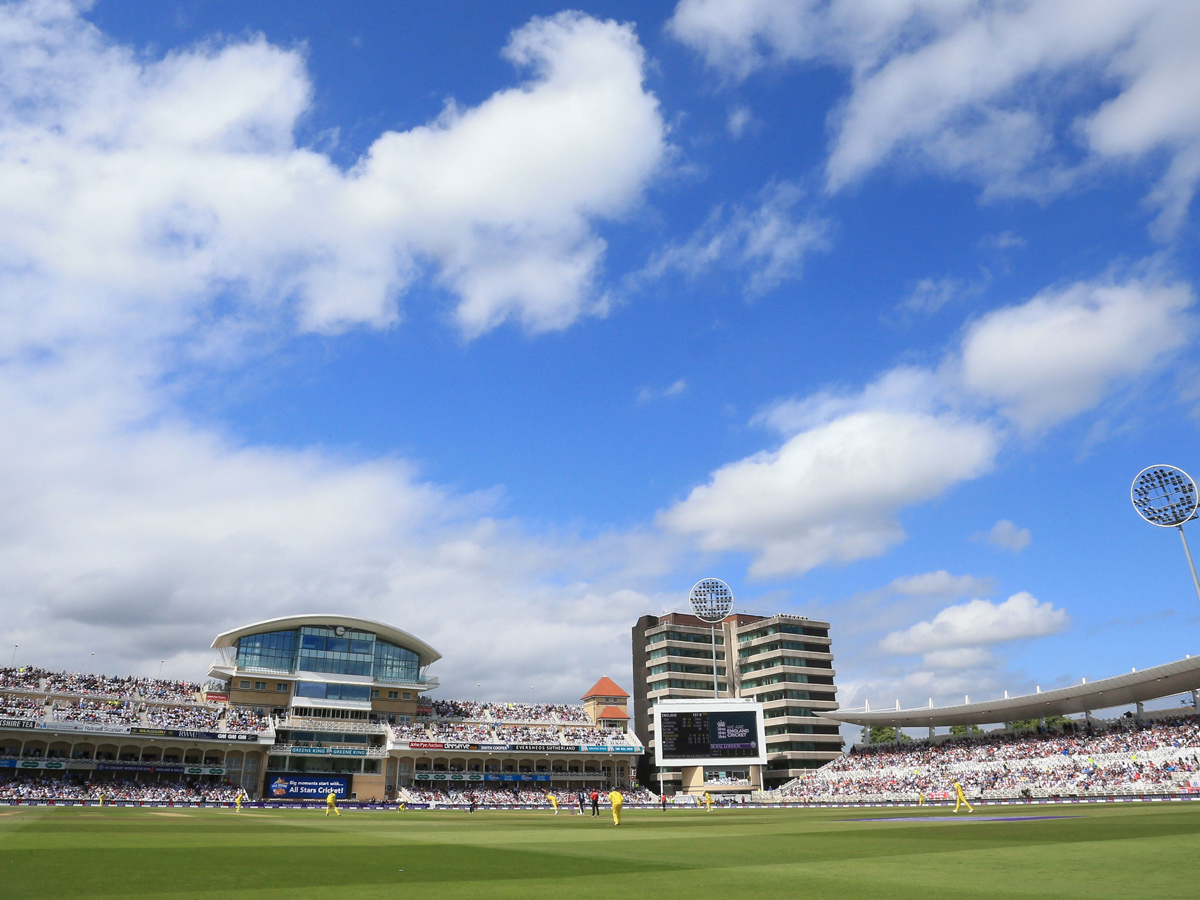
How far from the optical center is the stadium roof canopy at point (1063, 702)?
6200 cm

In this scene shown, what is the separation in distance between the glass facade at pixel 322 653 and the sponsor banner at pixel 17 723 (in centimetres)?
2105

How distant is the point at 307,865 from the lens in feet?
54.1

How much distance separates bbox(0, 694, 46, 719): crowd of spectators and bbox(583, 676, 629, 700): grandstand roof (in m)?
72.4

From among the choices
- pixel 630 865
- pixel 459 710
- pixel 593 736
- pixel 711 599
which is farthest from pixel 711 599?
pixel 630 865

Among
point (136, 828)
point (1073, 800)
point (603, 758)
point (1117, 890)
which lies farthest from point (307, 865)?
point (603, 758)

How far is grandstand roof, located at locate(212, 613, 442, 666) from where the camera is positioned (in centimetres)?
8781

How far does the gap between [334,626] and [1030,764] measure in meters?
70.5


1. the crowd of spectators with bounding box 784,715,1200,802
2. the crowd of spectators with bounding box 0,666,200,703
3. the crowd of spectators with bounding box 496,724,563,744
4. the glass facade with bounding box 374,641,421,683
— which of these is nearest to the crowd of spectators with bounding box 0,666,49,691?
the crowd of spectators with bounding box 0,666,200,703

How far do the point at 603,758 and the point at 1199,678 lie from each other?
5980 centimetres

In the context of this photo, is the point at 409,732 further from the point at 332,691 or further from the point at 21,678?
the point at 21,678

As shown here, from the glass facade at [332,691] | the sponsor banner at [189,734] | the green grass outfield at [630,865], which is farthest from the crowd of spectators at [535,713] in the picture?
the green grass outfield at [630,865]

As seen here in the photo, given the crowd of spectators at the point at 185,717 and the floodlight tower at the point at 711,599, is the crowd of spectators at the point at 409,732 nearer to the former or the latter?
the crowd of spectators at the point at 185,717

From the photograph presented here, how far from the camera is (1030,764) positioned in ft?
218

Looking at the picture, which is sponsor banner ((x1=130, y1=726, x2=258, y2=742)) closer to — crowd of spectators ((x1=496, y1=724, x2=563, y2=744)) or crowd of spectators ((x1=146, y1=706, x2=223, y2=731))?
crowd of spectators ((x1=146, y1=706, x2=223, y2=731))
